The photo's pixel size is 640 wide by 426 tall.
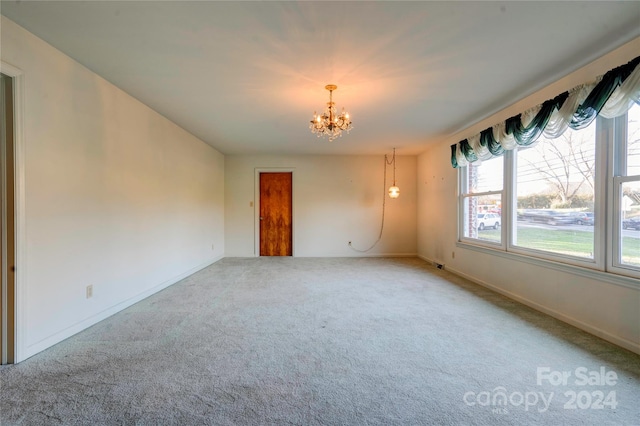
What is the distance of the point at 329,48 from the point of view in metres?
2.17

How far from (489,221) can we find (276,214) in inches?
173

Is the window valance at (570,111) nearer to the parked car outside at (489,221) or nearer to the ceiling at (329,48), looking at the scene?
the ceiling at (329,48)

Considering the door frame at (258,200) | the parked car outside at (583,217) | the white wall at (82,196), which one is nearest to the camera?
the white wall at (82,196)

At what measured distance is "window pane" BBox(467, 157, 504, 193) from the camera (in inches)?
149

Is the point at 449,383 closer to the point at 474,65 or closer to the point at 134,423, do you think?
the point at 134,423

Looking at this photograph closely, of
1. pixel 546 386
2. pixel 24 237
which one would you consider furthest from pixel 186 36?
pixel 546 386

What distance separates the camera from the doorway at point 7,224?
1.92 metres

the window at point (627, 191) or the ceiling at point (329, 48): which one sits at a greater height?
the ceiling at point (329, 48)

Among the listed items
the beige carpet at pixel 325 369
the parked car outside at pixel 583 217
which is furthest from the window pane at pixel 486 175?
the beige carpet at pixel 325 369

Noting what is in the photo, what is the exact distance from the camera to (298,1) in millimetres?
1700

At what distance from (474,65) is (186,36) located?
2478 millimetres

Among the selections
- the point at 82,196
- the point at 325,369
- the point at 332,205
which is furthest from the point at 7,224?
the point at 332,205

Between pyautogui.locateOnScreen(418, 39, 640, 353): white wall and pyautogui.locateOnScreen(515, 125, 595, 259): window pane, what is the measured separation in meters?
0.32

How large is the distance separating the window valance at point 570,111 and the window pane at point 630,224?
0.63 m
